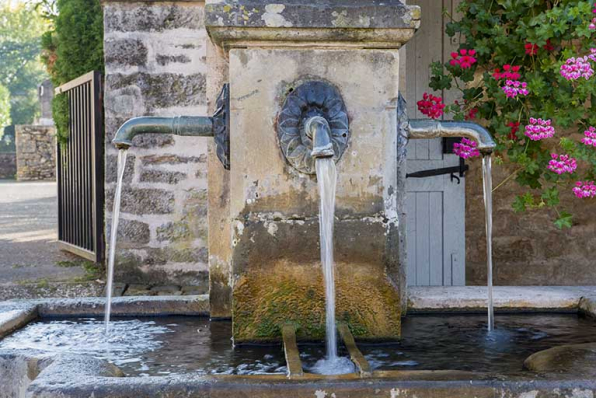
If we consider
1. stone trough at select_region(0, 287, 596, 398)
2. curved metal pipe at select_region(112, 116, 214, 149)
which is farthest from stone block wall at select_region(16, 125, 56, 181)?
stone trough at select_region(0, 287, 596, 398)

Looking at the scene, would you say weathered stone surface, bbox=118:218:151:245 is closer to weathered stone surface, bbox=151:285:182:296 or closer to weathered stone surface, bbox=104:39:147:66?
weathered stone surface, bbox=151:285:182:296

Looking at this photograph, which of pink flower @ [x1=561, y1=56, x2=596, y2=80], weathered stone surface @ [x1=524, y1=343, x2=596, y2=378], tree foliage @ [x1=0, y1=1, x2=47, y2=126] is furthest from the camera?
tree foliage @ [x1=0, y1=1, x2=47, y2=126]

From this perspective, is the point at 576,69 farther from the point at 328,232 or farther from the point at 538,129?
the point at 328,232

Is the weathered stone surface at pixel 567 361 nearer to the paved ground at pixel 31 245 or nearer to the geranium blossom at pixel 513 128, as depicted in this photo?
the geranium blossom at pixel 513 128

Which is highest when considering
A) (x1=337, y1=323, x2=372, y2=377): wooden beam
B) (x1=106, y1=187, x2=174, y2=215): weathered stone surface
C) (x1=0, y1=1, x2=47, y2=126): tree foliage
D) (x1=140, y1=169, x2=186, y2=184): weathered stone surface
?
(x1=0, y1=1, x2=47, y2=126): tree foliage

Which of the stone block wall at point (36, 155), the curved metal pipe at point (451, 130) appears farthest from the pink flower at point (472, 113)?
the stone block wall at point (36, 155)

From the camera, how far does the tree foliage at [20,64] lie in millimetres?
46281

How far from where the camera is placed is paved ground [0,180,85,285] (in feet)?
21.4

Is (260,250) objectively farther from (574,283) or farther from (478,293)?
(574,283)

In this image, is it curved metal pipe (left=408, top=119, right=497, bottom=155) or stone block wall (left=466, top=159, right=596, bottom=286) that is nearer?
curved metal pipe (left=408, top=119, right=497, bottom=155)

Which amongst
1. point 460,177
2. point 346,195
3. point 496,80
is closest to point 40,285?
point 460,177

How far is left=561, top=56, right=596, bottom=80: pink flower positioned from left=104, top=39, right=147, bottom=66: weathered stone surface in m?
2.97

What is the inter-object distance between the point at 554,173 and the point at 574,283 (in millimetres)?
2170

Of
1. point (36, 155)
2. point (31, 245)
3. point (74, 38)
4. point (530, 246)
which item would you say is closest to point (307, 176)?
point (530, 246)
